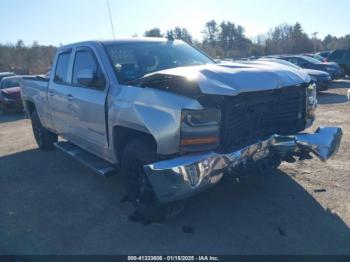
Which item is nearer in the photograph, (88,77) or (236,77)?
(236,77)

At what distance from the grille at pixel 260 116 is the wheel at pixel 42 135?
4846mm

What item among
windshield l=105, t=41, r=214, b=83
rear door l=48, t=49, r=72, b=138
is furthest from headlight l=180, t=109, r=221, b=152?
rear door l=48, t=49, r=72, b=138

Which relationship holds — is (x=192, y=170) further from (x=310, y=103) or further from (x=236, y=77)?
(x=310, y=103)

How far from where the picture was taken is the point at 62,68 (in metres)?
5.95

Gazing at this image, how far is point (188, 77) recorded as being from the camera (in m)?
3.38

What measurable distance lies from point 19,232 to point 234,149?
2.43 m

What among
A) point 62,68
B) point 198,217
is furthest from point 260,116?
point 62,68

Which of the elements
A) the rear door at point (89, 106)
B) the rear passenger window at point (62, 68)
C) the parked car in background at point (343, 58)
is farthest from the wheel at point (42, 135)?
the parked car in background at point (343, 58)

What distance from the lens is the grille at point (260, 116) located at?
3484 millimetres

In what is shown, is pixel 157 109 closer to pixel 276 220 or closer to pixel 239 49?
pixel 276 220

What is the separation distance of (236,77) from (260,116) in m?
0.56

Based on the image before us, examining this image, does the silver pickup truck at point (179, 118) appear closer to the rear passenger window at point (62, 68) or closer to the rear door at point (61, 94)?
the rear door at point (61, 94)

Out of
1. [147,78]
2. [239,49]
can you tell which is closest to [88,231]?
[147,78]

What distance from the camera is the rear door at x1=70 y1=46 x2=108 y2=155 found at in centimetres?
450
